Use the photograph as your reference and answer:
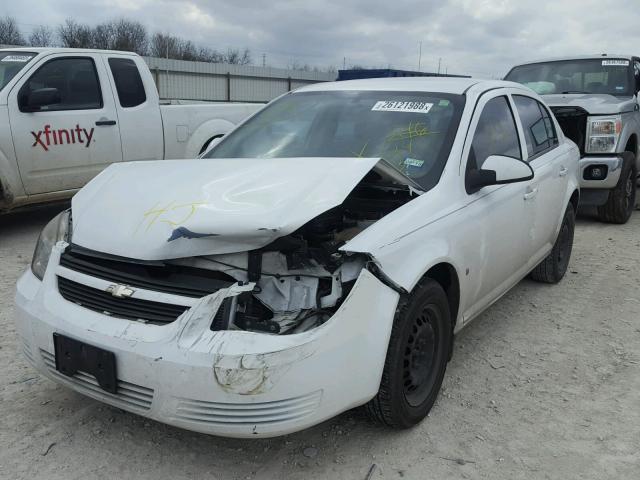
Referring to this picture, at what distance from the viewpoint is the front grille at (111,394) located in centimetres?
223

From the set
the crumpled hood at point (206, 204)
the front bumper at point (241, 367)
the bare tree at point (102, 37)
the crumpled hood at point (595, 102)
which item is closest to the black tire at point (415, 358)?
the front bumper at point (241, 367)

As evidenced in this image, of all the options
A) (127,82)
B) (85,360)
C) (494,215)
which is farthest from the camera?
(127,82)

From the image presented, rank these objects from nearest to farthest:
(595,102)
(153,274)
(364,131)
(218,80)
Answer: (153,274), (364,131), (595,102), (218,80)

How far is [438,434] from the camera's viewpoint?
2.75m

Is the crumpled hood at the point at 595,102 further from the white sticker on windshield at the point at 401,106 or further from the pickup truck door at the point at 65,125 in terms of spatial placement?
the pickup truck door at the point at 65,125

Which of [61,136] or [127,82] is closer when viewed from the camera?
[61,136]

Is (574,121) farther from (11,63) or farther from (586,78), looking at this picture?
(11,63)

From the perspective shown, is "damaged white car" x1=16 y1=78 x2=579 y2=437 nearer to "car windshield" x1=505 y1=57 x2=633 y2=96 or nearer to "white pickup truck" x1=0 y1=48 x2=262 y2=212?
"white pickup truck" x1=0 y1=48 x2=262 y2=212

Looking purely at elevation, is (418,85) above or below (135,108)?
above

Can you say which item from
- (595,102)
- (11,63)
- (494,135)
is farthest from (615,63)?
(11,63)

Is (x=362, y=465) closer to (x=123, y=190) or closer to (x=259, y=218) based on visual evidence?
(x=259, y=218)

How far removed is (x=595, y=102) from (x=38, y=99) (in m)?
6.20

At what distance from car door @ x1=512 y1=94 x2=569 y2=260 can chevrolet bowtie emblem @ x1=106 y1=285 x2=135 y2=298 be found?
2692 mm

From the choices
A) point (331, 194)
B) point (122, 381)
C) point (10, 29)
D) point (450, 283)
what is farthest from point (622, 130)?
point (10, 29)
